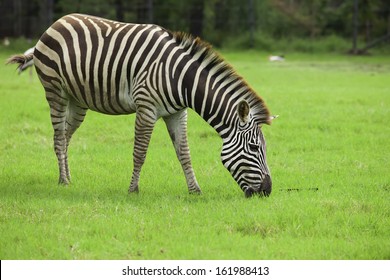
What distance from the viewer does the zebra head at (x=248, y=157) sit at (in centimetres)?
780

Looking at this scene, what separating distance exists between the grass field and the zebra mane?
965 millimetres

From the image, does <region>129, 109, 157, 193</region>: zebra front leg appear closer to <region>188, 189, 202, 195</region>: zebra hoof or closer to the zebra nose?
<region>188, 189, 202, 195</region>: zebra hoof

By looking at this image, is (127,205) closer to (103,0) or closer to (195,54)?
(195,54)

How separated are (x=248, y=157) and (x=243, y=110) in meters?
0.51

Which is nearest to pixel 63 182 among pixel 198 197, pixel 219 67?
pixel 198 197

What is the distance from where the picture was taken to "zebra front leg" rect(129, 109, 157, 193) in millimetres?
8266

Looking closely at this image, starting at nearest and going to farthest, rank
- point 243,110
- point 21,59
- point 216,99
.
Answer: point 243,110 → point 216,99 → point 21,59

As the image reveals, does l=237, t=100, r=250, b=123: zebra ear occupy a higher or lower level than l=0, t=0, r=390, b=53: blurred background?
higher

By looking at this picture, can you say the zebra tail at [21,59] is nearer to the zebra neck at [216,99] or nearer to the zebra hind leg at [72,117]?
the zebra hind leg at [72,117]

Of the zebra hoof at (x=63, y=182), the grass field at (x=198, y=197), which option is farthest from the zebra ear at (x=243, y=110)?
the zebra hoof at (x=63, y=182)

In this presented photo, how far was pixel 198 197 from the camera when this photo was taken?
818cm

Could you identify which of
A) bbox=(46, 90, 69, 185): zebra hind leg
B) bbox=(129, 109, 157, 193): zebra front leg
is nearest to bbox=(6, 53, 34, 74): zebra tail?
bbox=(46, 90, 69, 185): zebra hind leg

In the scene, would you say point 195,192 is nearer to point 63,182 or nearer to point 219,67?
point 219,67
